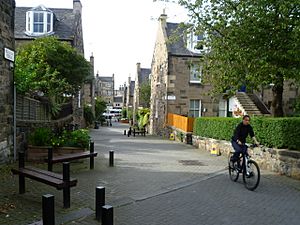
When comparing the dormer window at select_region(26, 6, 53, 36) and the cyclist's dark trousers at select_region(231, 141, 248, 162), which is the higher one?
the dormer window at select_region(26, 6, 53, 36)

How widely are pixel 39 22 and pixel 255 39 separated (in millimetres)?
22184

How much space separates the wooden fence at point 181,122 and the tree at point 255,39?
8.37m

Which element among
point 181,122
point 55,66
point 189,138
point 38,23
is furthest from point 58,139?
point 38,23

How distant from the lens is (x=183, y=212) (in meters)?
6.50

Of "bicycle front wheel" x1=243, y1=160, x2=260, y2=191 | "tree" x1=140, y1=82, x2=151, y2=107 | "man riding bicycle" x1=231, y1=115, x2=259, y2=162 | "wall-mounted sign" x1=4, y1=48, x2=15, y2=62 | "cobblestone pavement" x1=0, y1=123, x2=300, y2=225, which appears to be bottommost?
"cobblestone pavement" x1=0, y1=123, x2=300, y2=225

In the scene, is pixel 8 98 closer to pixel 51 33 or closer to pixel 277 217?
pixel 277 217

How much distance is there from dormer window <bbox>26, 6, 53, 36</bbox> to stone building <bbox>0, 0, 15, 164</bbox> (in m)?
19.2

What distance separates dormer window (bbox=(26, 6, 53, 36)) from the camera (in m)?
28.9

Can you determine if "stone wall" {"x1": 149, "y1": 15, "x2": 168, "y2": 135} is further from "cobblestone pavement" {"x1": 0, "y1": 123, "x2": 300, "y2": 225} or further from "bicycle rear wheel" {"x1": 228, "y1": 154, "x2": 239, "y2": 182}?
"bicycle rear wheel" {"x1": 228, "y1": 154, "x2": 239, "y2": 182}

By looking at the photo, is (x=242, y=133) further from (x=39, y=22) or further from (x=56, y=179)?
(x=39, y=22)

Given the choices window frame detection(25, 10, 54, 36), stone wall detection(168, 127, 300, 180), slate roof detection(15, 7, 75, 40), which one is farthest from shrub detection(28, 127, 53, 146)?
window frame detection(25, 10, 54, 36)

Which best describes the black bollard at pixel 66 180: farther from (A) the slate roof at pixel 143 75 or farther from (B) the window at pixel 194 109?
(A) the slate roof at pixel 143 75

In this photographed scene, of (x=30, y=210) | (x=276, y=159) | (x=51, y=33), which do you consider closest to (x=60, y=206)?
(x=30, y=210)

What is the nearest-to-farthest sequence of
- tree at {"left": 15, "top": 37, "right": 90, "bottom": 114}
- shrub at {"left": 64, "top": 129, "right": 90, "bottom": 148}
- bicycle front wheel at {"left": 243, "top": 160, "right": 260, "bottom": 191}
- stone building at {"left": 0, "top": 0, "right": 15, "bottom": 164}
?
bicycle front wheel at {"left": 243, "top": 160, "right": 260, "bottom": 191}, stone building at {"left": 0, "top": 0, "right": 15, "bottom": 164}, shrub at {"left": 64, "top": 129, "right": 90, "bottom": 148}, tree at {"left": 15, "top": 37, "right": 90, "bottom": 114}
